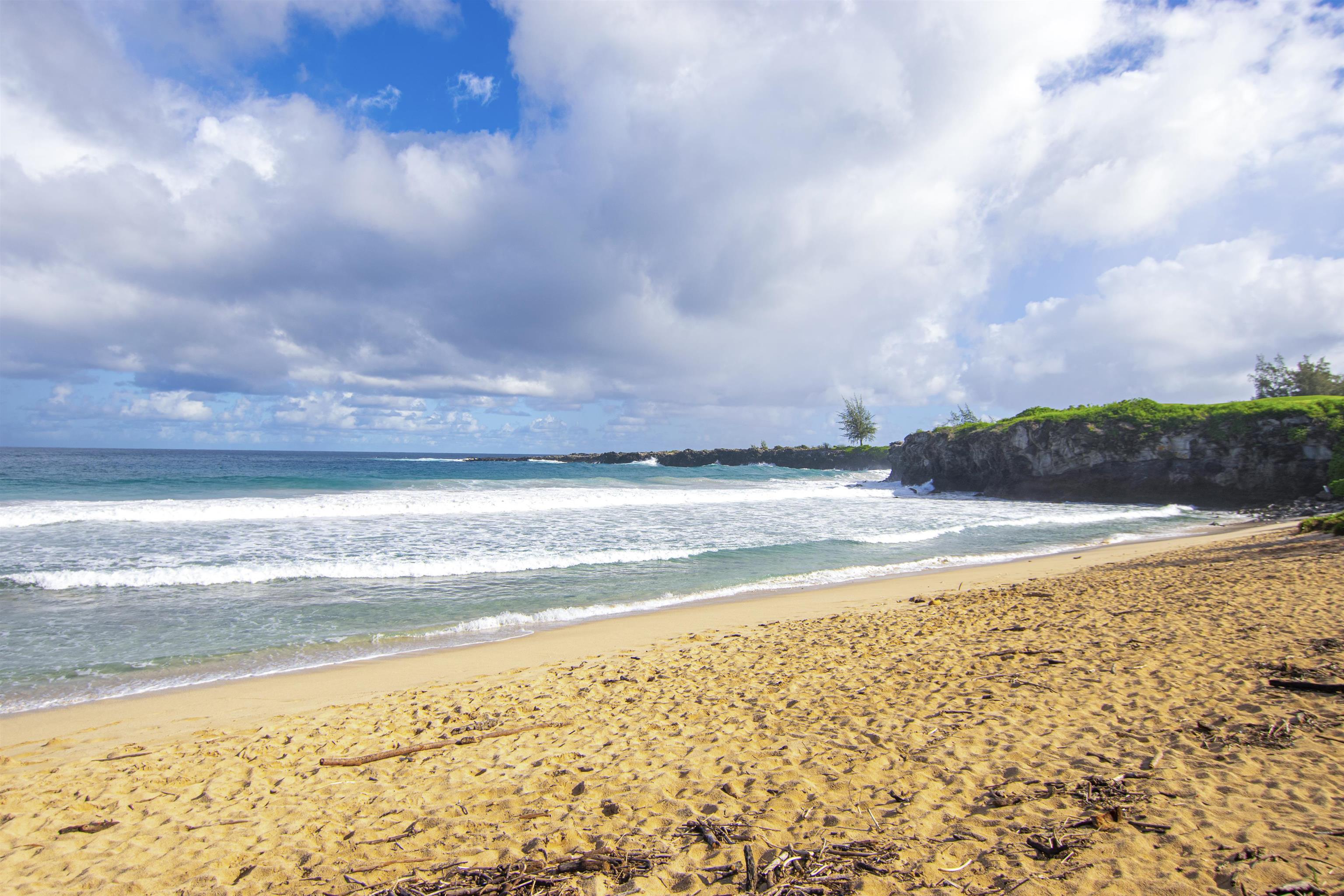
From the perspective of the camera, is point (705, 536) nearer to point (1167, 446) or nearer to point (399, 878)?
point (399, 878)

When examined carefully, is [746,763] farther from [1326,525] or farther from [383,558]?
[1326,525]

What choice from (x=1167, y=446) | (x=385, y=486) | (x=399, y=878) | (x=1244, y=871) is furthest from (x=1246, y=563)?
(x=385, y=486)

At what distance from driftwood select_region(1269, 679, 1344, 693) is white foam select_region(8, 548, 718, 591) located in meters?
11.9

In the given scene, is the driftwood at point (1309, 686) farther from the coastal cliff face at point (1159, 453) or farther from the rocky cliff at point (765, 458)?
the rocky cliff at point (765, 458)

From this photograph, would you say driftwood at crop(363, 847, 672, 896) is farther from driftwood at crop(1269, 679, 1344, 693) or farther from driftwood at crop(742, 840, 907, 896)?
driftwood at crop(1269, 679, 1344, 693)

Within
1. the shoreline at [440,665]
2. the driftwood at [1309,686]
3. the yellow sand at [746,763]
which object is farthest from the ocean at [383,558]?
the driftwood at [1309,686]

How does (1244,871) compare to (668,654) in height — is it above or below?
above

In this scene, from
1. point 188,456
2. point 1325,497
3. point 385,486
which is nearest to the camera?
point 1325,497

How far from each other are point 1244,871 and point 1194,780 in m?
1.10

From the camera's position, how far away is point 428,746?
5.27 m

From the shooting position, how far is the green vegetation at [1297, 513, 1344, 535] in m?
14.8

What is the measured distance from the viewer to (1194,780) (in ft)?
12.6

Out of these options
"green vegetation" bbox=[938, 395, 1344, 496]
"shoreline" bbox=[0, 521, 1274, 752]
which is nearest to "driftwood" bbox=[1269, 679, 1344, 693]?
A: "shoreline" bbox=[0, 521, 1274, 752]

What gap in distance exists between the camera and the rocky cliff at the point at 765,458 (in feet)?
262
